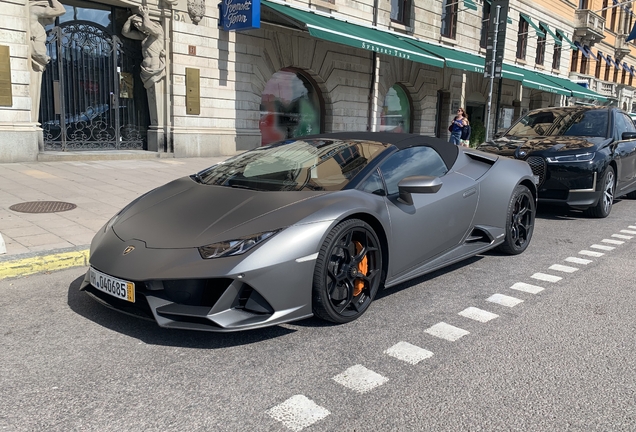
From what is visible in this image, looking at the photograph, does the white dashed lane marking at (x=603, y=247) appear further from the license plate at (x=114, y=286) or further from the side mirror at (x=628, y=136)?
the license plate at (x=114, y=286)

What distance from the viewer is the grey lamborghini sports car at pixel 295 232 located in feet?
9.86

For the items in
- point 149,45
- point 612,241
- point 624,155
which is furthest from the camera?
point 149,45

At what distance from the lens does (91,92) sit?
12.7 meters

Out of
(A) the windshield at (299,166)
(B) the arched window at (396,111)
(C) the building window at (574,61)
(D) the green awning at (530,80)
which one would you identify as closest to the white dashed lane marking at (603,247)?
(A) the windshield at (299,166)

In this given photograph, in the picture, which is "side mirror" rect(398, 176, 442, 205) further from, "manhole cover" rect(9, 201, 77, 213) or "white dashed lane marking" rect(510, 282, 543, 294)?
"manhole cover" rect(9, 201, 77, 213)

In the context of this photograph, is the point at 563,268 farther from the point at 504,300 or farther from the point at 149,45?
the point at 149,45

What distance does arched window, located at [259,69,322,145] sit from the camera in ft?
53.1

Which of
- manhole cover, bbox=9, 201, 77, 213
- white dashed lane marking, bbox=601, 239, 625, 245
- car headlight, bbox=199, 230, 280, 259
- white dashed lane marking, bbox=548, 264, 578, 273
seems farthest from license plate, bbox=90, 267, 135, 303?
white dashed lane marking, bbox=601, 239, 625, 245

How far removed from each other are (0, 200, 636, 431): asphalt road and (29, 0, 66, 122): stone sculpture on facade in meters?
8.19

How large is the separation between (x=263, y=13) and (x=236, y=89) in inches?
84.9

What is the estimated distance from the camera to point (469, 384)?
2766 millimetres

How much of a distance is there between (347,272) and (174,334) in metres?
1.15

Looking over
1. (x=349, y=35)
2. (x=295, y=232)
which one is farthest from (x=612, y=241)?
(x=349, y=35)

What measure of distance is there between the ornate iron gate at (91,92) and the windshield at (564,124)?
30.3 ft
